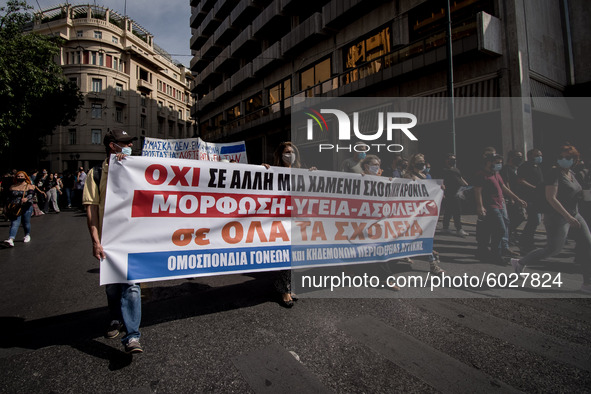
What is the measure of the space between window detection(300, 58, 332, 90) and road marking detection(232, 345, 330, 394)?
18.3m

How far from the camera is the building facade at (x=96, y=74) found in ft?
129

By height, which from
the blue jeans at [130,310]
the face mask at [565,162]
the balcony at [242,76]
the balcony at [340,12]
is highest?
the balcony at [242,76]

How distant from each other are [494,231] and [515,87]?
8234mm

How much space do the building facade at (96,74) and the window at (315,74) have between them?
2956 cm

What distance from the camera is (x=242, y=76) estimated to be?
2711cm

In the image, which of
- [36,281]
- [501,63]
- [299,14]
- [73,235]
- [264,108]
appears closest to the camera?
[36,281]

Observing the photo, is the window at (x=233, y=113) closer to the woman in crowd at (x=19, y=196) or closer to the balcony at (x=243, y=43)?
the balcony at (x=243, y=43)

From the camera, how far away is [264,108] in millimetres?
24219

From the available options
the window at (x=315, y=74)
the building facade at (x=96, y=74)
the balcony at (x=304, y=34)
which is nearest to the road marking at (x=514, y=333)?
the window at (x=315, y=74)

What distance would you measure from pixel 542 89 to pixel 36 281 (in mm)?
16445

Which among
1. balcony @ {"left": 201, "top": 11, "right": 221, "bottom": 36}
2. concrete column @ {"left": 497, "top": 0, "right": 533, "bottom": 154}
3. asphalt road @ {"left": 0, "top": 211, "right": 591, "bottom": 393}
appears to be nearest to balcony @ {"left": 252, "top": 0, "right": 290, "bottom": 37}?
balcony @ {"left": 201, "top": 11, "right": 221, "bottom": 36}

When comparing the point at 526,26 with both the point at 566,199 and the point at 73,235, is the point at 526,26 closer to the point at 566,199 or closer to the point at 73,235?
the point at 566,199

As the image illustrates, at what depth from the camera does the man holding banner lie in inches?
101

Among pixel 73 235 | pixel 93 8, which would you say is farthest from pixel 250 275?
pixel 93 8
